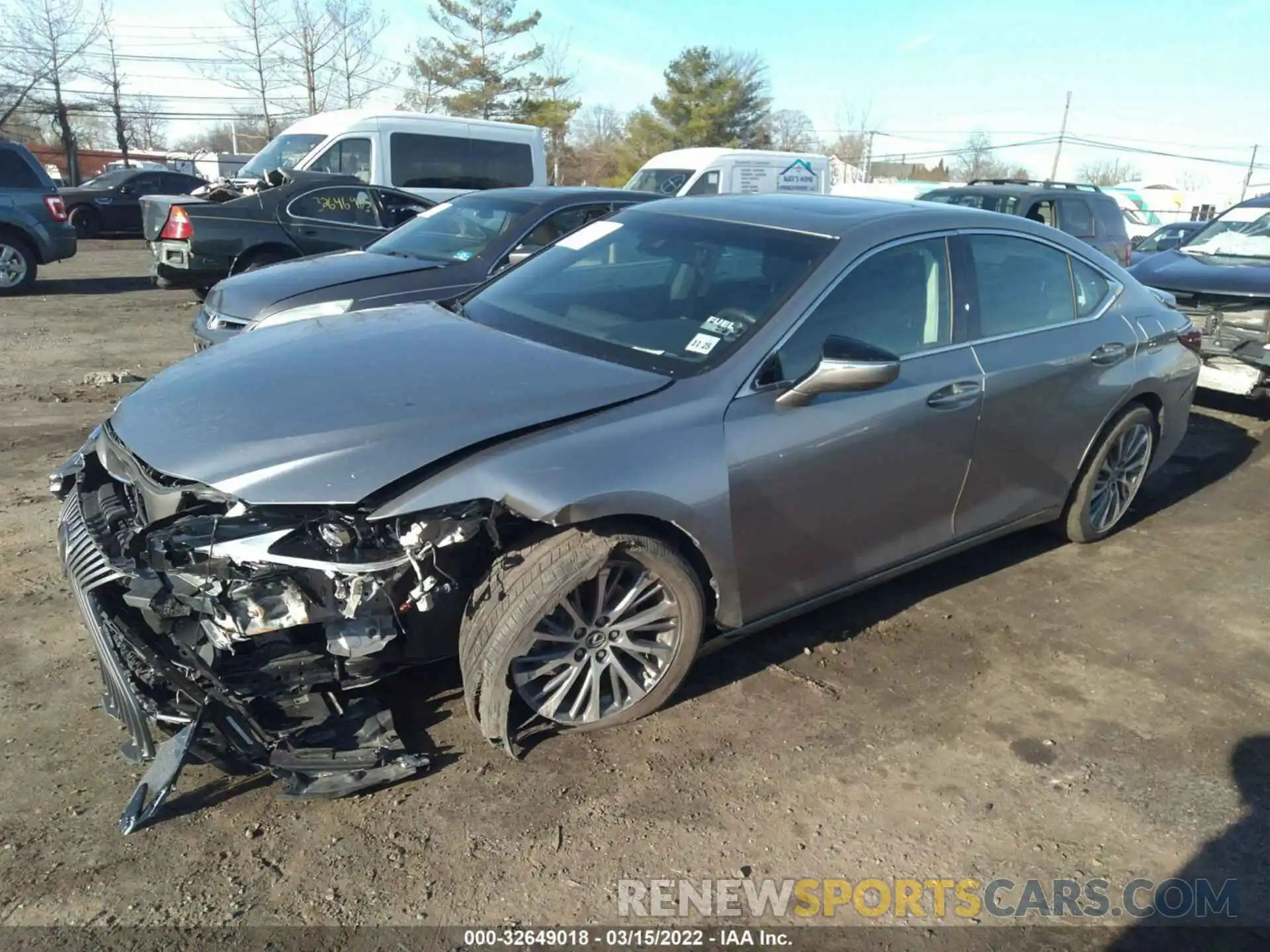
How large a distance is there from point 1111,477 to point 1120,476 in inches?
4.4

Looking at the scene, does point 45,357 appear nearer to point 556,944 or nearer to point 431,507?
point 431,507

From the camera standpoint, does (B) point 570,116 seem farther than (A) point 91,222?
Yes

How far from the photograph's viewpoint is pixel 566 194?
7.26 meters

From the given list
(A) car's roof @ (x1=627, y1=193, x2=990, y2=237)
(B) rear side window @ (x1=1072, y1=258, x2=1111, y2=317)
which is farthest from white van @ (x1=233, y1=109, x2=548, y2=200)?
(B) rear side window @ (x1=1072, y1=258, x2=1111, y2=317)

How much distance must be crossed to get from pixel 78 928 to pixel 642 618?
5.72 ft

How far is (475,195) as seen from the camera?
761 centimetres

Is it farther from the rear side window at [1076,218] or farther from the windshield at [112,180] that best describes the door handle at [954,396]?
the windshield at [112,180]

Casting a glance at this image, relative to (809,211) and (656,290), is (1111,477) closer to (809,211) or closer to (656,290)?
(809,211)

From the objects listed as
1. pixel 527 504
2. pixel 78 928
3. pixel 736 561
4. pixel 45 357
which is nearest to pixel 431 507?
pixel 527 504

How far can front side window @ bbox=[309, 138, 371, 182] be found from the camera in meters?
13.1

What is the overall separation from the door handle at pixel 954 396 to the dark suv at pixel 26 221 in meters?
11.9

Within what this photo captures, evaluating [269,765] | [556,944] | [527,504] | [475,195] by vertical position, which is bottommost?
[556,944]

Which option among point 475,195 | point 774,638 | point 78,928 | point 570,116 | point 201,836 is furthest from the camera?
point 570,116

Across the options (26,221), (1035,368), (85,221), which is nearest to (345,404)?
(1035,368)
